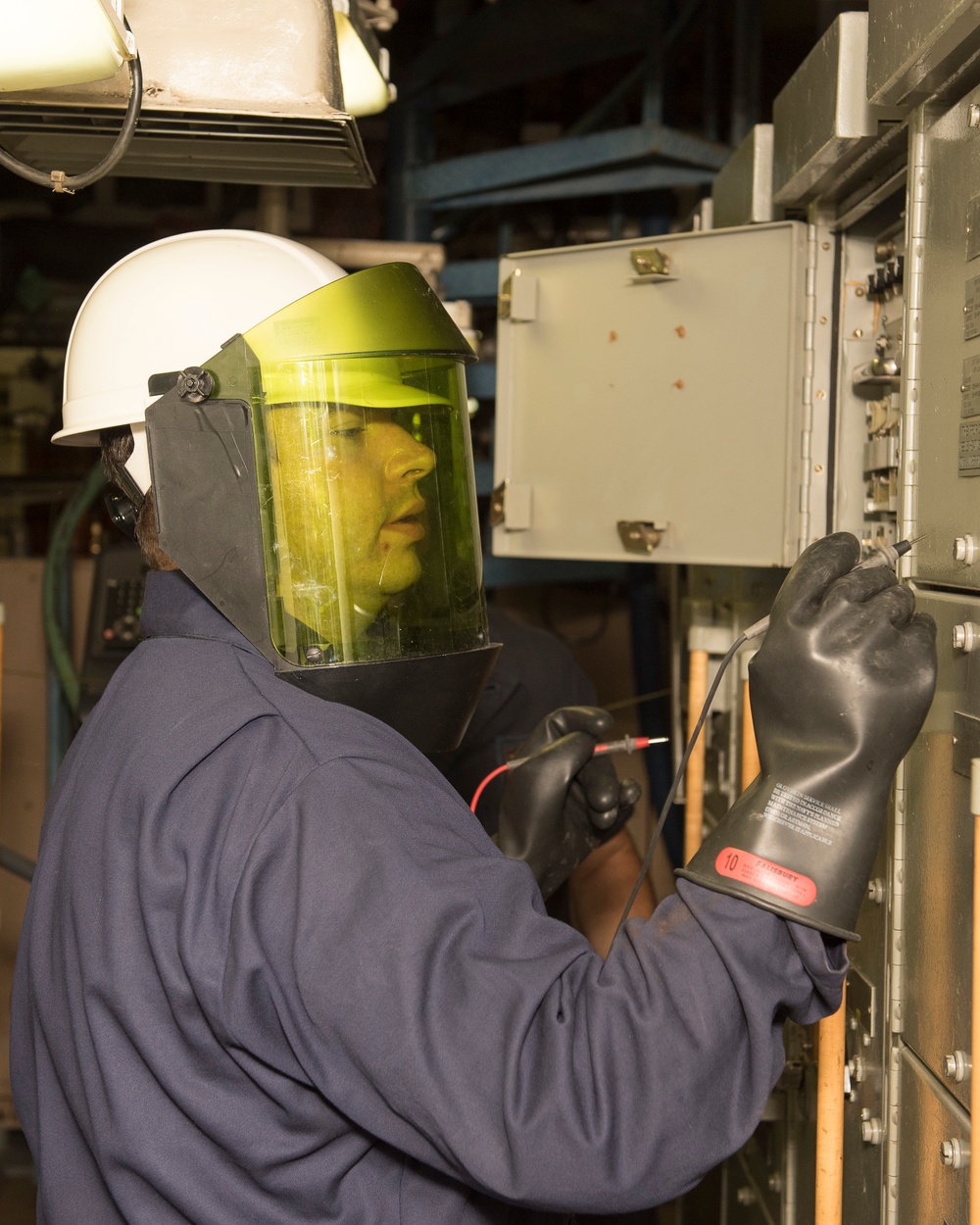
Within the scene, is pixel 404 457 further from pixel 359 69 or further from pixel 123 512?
pixel 359 69

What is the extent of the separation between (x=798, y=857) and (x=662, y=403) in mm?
1002

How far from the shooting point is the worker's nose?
1.23 metres

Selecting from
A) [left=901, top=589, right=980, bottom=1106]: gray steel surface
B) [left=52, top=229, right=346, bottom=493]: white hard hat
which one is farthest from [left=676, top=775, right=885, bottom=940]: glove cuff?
[left=52, top=229, right=346, bottom=493]: white hard hat

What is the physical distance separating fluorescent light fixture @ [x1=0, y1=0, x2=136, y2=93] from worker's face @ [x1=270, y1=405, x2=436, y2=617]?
423 mm

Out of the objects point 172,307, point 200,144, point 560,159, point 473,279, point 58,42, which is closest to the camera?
point 58,42

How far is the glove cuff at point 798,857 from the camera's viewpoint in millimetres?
944

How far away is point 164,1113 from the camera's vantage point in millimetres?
1046

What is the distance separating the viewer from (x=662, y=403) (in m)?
1.80

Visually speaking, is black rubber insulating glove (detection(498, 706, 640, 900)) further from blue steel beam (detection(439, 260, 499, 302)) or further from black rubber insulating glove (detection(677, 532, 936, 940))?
blue steel beam (detection(439, 260, 499, 302))

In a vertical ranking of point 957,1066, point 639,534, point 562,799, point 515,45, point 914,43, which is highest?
point 515,45

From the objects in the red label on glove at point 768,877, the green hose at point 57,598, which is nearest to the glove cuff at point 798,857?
the red label on glove at point 768,877

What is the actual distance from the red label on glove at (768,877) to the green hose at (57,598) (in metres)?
2.65

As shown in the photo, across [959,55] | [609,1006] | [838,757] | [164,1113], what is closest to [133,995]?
[164,1113]

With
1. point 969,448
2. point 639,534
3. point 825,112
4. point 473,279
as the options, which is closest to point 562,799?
point 639,534
